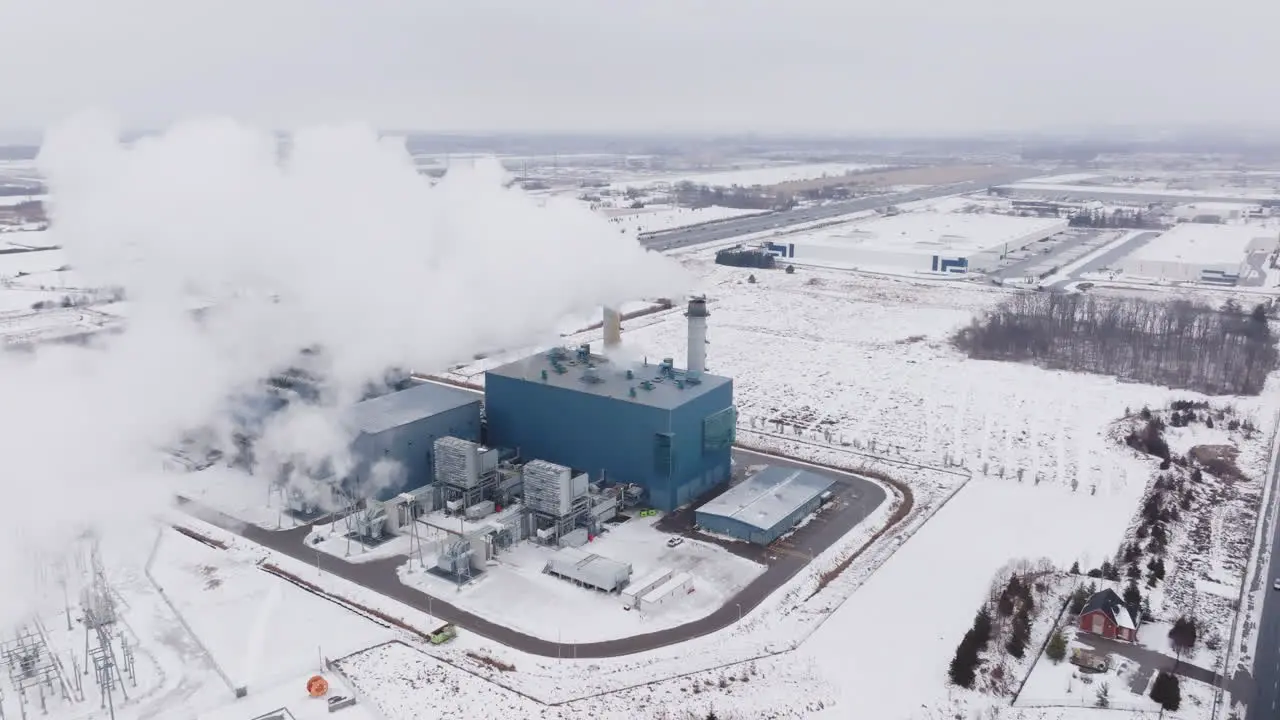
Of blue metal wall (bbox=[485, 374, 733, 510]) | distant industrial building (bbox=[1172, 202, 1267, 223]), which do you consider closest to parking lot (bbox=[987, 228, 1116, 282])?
distant industrial building (bbox=[1172, 202, 1267, 223])

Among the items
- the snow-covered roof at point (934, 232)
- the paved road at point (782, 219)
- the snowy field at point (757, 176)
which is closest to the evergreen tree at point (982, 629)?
the paved road at point (782, 219)

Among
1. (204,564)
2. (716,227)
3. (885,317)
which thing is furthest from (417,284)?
(716,227)

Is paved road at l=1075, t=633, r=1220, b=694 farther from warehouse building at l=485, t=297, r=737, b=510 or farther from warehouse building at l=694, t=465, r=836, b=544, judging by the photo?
warehouse building at l=485, t=297, r=737, b=510

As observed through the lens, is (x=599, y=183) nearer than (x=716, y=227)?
No

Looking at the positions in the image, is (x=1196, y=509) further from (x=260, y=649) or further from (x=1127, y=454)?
(x=260, y=649)

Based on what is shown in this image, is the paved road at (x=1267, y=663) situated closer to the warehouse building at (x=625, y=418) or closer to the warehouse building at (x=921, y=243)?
the warehouse building at (x=625, y=418)

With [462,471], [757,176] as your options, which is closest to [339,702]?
[462,471]

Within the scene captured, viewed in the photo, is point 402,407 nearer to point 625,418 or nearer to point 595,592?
point 625,418
